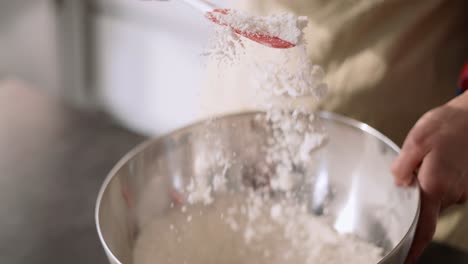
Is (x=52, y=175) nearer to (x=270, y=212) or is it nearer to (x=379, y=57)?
(x=270, y=212)

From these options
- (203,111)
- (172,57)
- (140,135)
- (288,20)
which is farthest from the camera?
(172,57)

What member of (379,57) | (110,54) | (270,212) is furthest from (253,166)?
(110,54)

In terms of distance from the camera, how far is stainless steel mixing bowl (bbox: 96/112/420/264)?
1.94ft

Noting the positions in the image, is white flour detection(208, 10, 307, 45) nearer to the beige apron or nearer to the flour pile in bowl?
the flour pile in bowl

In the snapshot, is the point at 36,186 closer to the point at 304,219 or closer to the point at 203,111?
the point at 203,111

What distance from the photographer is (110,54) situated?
1305 mm

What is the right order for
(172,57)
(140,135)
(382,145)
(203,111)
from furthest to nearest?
(172,57)
(140,135)
(203,111)
(382,145)

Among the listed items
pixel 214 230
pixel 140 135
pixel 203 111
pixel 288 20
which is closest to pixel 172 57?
pixel 140 135

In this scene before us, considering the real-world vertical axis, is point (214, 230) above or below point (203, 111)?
below

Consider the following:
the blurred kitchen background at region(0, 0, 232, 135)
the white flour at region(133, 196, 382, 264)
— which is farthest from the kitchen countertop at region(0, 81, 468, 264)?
the blurred kitchen background at region(0, 0, 232, 135)

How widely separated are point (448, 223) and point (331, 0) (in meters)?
0.27


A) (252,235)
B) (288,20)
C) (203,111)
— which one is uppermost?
(288,20)

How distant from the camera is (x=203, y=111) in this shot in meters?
0.72

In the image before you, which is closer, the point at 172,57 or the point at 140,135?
the point at 140,135
